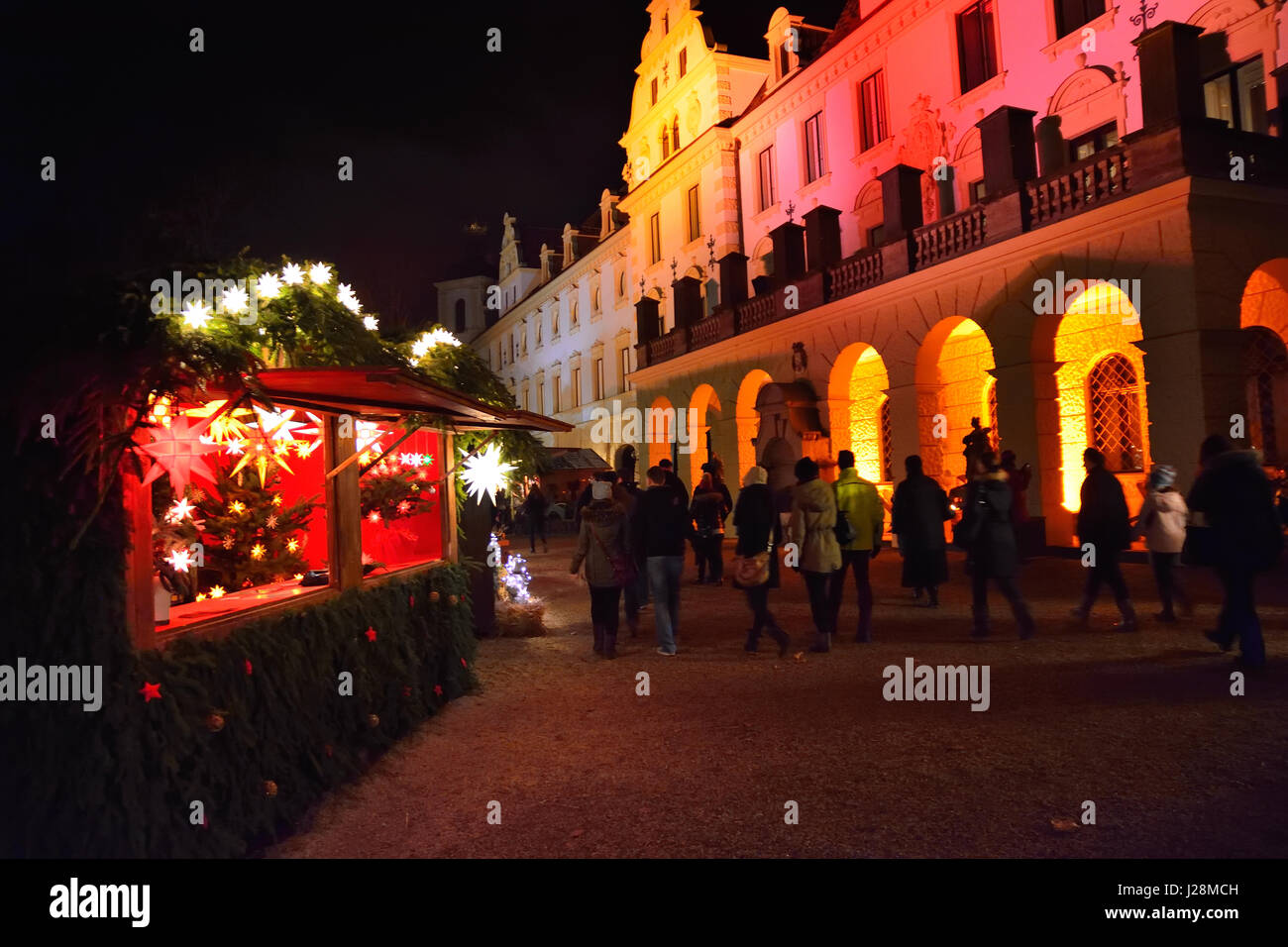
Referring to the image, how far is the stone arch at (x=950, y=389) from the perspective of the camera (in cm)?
1712

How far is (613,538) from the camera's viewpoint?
28.2 feet

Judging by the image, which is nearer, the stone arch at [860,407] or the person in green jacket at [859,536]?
the person in green jacket at [859,536]

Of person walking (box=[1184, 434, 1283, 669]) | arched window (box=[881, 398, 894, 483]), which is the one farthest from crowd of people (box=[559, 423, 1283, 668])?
arched window (box=[881, 398, 894, 483])

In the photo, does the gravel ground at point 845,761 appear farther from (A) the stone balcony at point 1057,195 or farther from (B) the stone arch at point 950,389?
(B) the stone arch at point 950,389

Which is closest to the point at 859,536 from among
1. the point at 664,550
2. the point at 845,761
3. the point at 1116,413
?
the point at 664,550

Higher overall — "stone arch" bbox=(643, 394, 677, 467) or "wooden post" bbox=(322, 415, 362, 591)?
"stone arch" bbox=(643, 394, 677, 467)

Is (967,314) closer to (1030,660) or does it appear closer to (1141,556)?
(1141,556)

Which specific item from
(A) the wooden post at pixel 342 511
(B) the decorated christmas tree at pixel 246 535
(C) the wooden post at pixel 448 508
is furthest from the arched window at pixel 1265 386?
(B) the decorated christmas tree at pixel 246 535

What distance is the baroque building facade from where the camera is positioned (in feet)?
39.7

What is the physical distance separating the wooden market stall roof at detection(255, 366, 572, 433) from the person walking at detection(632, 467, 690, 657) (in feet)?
9.85

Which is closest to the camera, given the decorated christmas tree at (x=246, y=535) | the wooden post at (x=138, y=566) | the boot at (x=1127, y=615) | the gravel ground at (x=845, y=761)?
the wooden post at (x=138, y=566)

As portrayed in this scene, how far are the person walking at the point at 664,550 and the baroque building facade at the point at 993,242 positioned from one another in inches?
301

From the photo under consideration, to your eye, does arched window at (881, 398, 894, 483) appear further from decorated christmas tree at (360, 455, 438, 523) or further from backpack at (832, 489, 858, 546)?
decorated christmas tree at (360, 455, 438, 523)
